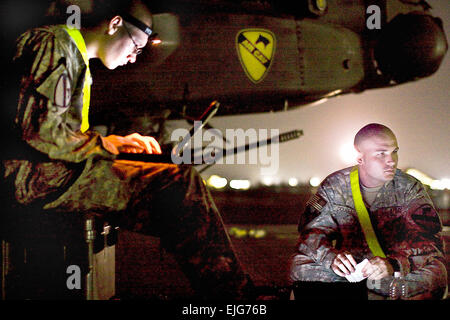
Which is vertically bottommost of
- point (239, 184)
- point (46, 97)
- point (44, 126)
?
point (44, 126)

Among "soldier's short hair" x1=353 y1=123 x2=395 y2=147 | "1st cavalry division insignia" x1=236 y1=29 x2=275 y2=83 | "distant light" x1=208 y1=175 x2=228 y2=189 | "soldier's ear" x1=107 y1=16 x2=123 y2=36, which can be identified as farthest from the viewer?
"distant light" x1=208 y1=175 x2=228 y2=189

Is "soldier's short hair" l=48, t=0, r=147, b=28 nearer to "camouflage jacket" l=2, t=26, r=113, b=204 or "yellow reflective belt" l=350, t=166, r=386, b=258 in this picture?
"camouflage jacket" l=2, t=26, r=113, b=204

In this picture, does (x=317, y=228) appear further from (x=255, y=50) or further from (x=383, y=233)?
(x=255, y=50)

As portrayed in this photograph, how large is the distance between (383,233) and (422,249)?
23cm

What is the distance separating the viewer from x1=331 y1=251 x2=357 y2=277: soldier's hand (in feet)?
6.37

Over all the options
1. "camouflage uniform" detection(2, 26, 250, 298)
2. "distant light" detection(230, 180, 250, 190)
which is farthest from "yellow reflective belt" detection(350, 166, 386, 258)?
"distant light" detection(230, 180, 250, 190)

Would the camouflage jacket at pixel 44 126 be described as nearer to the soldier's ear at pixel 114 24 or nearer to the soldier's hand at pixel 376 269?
the soldier's ear at pixel 114 24

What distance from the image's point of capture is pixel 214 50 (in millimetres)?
4445

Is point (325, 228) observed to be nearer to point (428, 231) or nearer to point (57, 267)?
point (428, 231)

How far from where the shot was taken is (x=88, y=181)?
1844mm

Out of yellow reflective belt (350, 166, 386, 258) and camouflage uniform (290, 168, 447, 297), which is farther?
yellow reflective belt (350, 166, 386, 258)

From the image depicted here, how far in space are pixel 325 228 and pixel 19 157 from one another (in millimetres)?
1666

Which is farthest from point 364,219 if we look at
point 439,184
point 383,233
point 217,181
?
point 217,181

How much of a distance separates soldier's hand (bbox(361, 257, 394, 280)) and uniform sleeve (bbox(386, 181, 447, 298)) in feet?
0.46
